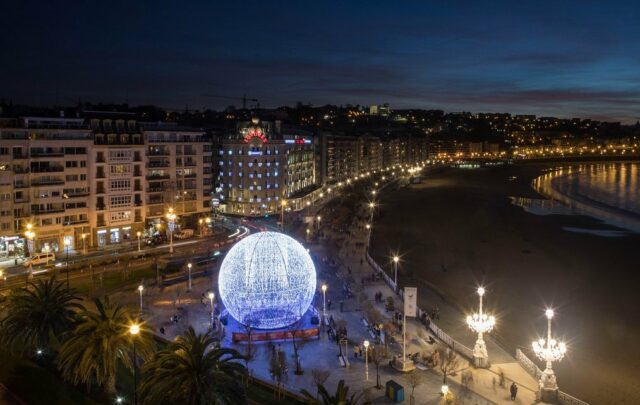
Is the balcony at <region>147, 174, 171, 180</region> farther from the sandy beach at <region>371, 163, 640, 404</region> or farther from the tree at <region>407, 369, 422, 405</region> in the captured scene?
the tree at <region>407, 369, 422, 405</region>

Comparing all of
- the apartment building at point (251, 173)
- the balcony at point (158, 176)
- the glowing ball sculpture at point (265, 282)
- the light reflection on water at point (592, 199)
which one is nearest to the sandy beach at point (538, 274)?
the light reflection on water at point (592, 199)

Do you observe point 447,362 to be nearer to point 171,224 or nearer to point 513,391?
point 513,391

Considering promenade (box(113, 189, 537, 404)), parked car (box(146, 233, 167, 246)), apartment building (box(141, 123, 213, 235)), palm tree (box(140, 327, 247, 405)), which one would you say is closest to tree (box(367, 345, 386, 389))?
promenade (box(113, 189, 537, 404))

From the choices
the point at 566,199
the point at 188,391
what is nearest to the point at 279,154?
the point at 566,199

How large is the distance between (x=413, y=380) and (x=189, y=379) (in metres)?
8.89

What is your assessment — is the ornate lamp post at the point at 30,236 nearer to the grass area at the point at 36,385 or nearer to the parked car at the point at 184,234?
the parked car at the point at 184,234

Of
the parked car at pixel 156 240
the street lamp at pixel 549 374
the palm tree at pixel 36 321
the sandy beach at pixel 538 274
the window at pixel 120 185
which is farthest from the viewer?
the window at pixel 120 185

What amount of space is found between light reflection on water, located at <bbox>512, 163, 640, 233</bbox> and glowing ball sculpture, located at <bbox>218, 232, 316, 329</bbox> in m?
52.3

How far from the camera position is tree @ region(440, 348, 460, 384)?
23.0m

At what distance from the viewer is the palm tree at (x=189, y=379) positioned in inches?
658

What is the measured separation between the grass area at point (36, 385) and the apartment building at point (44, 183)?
80.2ft

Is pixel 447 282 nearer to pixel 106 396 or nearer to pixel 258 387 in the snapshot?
pixel 258 387

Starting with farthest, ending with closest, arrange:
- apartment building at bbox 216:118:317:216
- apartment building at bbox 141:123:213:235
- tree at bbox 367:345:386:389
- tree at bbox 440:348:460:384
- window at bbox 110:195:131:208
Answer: apartment building at bbox 216:118:317:216
apartment building at bbox 141:123:213:235
window at bbox 110:195:131:208
tree at bbox 367:345:386:389
tree at bbox 440:348:460:384

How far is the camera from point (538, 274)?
4416 centimetres
